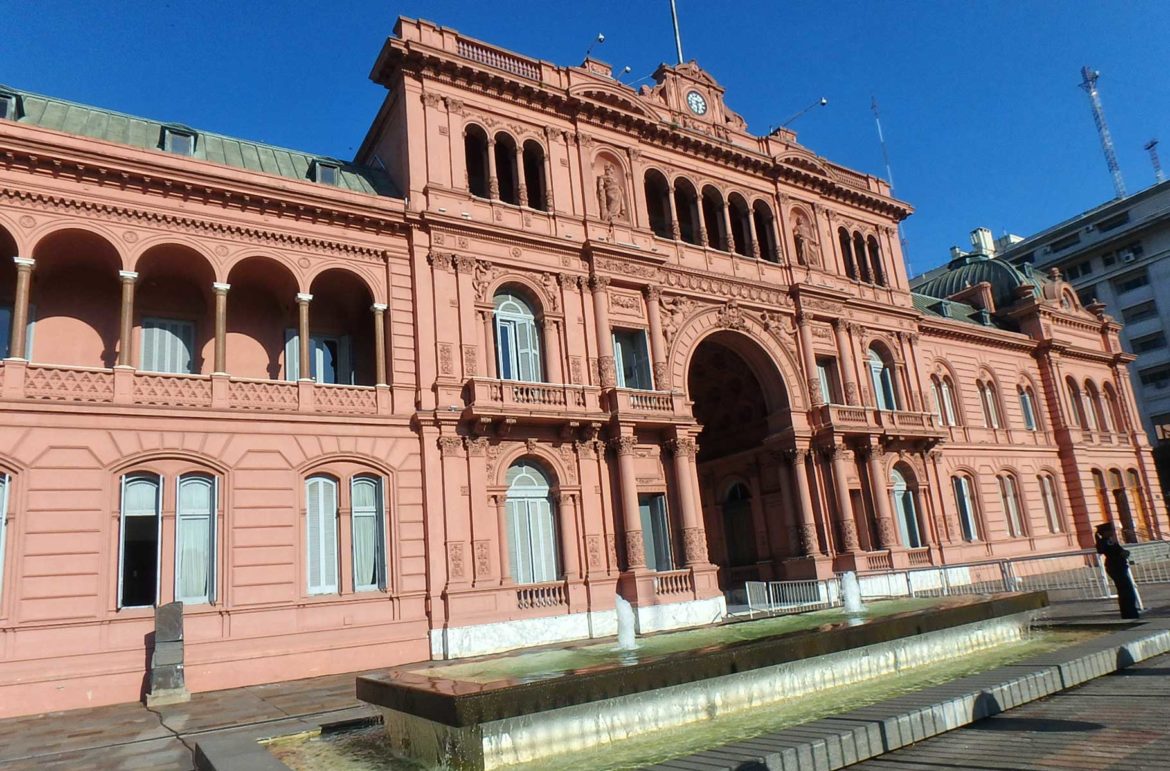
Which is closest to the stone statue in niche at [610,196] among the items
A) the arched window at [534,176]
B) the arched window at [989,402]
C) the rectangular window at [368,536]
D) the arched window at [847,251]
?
the arched window at [534,176]

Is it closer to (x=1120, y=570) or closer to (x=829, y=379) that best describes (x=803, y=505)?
(x=829, y=379)

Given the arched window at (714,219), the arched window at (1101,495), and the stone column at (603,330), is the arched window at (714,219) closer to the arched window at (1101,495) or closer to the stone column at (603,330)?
the stone column at (603,330)

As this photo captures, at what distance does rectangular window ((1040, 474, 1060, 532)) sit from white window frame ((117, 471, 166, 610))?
3802 centimetres

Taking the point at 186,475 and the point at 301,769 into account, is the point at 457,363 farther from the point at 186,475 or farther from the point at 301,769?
the point at 301,769

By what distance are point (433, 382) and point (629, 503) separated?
6.56 meters

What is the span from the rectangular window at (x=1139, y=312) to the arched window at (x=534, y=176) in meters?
63.0

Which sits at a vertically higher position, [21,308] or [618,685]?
[21,308]

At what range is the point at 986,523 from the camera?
3425 cm

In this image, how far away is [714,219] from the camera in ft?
99.0

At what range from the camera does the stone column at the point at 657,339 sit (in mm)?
24281

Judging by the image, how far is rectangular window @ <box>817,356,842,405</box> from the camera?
97.8 ft

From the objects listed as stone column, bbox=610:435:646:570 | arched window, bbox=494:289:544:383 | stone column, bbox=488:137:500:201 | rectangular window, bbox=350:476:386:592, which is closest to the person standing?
stone column, bbox=610:435:646:570

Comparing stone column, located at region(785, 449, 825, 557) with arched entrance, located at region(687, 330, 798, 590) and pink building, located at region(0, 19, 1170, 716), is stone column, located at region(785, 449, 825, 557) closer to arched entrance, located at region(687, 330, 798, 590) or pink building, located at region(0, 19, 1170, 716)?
pink building, located at region(0, 19, 1170, 716)

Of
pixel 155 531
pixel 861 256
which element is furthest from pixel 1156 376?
pixel 155 531
